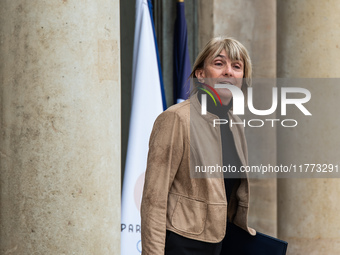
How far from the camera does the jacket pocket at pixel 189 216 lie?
2592 mm

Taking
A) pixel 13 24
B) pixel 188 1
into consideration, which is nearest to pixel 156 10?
pixel 188 1

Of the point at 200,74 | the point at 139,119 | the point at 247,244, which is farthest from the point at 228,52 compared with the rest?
the point at 139,119

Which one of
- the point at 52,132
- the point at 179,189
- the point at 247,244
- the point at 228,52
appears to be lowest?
the point at 247,244

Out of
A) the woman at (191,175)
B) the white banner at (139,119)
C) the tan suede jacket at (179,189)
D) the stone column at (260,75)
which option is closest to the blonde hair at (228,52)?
the woman at (191,175)

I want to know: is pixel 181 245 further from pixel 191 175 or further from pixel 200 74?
pixel 200 74

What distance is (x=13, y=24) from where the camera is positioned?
3.05 metres

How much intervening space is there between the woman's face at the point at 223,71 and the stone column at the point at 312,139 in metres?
2.03

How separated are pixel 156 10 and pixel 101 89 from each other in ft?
8.73

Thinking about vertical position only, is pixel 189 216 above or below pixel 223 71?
below

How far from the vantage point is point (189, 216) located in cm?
261

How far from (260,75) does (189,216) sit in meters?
3.56

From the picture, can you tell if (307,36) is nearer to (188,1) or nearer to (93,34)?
(188,1)

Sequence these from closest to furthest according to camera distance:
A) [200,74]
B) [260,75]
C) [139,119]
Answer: [200,74] < [139,119] < [260,75]

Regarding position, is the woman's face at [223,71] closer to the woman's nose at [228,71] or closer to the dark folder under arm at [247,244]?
the woman's nose at [228,71]
